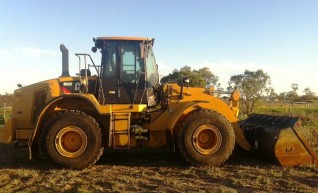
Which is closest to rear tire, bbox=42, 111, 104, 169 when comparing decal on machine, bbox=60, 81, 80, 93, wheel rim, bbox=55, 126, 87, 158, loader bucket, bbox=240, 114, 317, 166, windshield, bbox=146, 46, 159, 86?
wheel rim, bbox=55, 126, 87, 158

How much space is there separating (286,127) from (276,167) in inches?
36.4

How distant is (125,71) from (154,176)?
2806mm

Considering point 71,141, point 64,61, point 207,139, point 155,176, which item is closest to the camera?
point 155,176

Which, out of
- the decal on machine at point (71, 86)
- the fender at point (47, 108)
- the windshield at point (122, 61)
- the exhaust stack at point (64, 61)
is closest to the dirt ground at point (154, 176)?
the fender at point (47, 108)

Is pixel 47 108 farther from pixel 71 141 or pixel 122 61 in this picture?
pixel 122 61

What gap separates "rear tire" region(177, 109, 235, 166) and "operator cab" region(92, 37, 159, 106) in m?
1.31

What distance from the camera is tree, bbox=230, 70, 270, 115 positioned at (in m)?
27.0

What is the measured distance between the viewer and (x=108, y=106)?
8320mm

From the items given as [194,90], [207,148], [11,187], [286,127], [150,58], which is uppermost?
[150,58]

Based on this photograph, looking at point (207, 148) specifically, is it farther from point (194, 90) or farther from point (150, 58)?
point (150, 58)

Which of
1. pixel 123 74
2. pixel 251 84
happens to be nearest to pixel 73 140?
pixel 123 74

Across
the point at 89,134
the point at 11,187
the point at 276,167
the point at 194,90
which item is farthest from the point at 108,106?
the point at 276,167

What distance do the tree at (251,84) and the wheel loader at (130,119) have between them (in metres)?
17.6

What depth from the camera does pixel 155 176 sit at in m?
7.11
